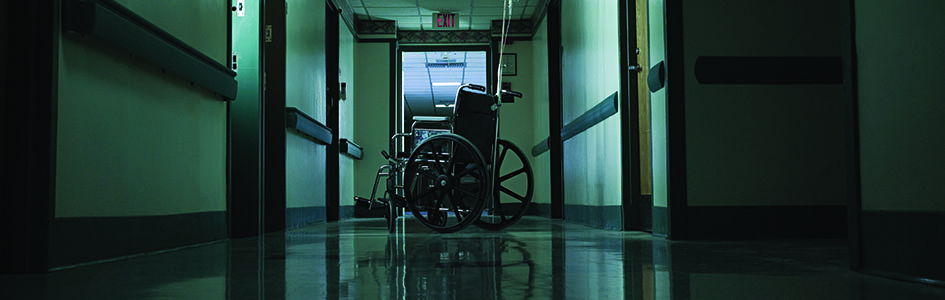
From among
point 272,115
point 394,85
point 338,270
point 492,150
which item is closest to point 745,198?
point 492,150

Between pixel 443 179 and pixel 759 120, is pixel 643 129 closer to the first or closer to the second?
pixel 759 120

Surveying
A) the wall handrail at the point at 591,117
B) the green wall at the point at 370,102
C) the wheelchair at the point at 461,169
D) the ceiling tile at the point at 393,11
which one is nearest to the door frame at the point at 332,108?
the ceiling tile at the point at 393,11

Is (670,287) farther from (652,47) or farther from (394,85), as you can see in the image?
(394,85)

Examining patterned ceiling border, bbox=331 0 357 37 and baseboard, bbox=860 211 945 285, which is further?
patterned ceiling border, bbox=331 0 357 37

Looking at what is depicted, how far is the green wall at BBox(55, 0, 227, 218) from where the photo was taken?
7.28 feet

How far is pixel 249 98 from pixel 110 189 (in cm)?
218

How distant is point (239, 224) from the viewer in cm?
441

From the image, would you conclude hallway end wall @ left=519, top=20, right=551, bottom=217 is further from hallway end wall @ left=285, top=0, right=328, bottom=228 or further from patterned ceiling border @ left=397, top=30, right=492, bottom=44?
hallway end wall @ left=285, top=0, right=328, bottom=228

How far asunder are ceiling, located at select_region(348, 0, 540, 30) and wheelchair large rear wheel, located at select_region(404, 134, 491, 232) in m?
4.74

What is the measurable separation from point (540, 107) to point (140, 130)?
6.84 m

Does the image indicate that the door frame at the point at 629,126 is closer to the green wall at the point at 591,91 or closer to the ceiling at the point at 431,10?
the green wall at the point at 591,91

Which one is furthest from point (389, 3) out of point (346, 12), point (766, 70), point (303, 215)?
point (766, 70)

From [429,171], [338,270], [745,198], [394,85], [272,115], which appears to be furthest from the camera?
[394,85]

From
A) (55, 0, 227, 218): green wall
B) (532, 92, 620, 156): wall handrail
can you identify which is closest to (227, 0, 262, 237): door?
(55, 0, 227, 218): green wall
